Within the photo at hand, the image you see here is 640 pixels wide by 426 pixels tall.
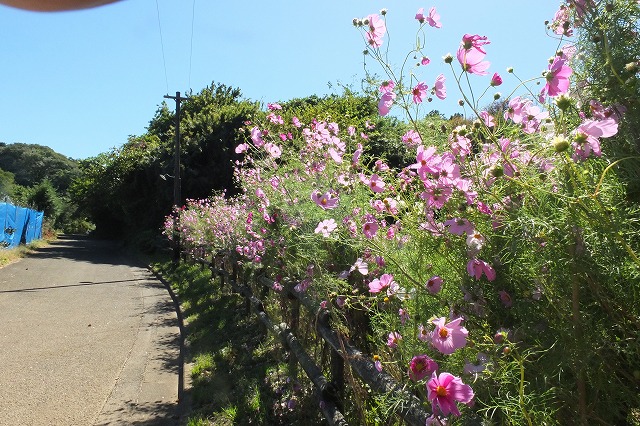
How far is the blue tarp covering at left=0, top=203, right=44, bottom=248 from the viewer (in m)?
22.7

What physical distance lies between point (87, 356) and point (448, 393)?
6654 millimetres

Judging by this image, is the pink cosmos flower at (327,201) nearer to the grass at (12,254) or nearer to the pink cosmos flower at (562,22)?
the pink cosmos flower at (562,22)

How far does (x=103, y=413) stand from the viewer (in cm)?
502

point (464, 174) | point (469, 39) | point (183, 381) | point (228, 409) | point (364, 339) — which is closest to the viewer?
point (469, 39)

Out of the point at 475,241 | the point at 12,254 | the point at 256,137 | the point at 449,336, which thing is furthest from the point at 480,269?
the point at 12,254

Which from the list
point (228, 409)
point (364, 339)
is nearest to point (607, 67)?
point (364, 339)

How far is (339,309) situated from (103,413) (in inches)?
119

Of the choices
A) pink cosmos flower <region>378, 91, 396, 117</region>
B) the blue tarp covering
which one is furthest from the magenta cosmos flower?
the blue tarp covering

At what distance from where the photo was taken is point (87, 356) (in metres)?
6.98

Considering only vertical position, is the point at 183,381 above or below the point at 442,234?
below

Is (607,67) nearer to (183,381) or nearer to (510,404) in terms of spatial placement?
(510,404)

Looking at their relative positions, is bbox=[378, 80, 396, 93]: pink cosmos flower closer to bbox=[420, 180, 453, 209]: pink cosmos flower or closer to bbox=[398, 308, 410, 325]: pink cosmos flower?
bbox=[420, 180, 453, 209]: pink cosmos flower

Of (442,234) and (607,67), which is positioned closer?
(607,67)

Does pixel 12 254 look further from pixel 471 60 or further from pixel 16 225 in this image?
pixel 471 60
